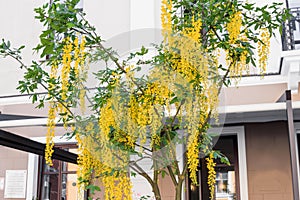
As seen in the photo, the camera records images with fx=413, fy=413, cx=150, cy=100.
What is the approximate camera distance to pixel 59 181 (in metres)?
6.41

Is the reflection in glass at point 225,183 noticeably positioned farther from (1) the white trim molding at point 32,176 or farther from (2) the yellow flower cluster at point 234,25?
(2) the yellow flower cluster at point 234,25

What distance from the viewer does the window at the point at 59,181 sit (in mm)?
6383

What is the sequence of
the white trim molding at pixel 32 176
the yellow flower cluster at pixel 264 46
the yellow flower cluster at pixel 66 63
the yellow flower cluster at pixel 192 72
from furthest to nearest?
the white trim molding at pixel 32 176
the yellow flower cluster at pixel 264 46
the yellow flower cluster at pixel 66 63
the yellow flower cluster at pixel 192 72

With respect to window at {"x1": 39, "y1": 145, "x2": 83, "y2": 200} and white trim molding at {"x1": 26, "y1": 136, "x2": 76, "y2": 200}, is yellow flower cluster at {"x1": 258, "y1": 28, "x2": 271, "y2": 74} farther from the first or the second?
window at {"x1": 39, "y1": 145, "x2": 83, "y2": 200}

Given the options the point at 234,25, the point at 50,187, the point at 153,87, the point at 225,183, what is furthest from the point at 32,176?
the point at 234,25

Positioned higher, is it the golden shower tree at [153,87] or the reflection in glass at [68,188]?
the golden shower tree at [153,87]

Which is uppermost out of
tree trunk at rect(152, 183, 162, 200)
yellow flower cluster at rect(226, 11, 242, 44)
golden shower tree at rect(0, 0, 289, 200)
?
yellow flower cluster at rect(226, 11, 242, 44)

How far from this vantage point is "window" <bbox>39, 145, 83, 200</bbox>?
6.38 metres

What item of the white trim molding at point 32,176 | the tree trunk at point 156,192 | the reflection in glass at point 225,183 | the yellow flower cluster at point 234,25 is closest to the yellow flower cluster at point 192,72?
the yellow flower cluster at point 234,25

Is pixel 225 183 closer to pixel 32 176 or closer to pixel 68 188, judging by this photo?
pixel 68 188

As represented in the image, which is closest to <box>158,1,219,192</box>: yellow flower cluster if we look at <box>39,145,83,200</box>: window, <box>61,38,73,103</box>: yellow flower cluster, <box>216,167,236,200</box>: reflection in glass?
<box>61,38,73,103</box>: yellow flower cluster

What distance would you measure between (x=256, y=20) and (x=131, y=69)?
2.23 feet

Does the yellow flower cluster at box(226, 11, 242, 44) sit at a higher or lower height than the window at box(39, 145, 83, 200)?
higher

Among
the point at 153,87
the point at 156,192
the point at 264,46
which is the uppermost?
the point at 264,46
